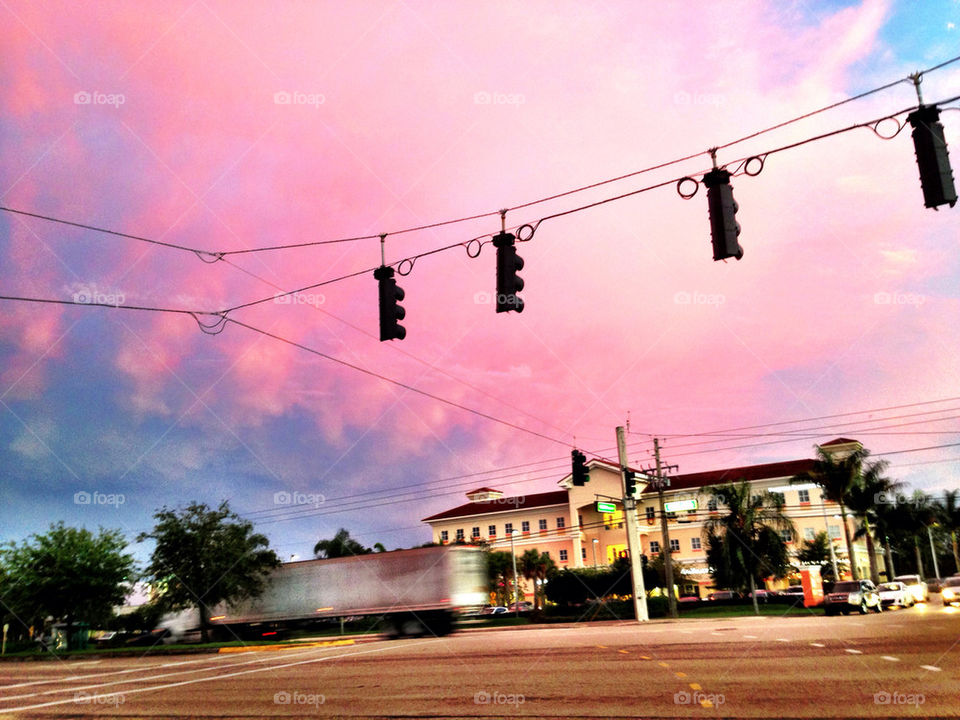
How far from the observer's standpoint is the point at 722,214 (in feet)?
33.5

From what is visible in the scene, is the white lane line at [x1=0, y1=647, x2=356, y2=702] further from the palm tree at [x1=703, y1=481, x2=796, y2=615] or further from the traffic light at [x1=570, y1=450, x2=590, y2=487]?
the palm tree at [x1=703, y1=481, x2=796, y2=615]

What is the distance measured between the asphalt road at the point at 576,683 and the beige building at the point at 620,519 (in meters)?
56.0

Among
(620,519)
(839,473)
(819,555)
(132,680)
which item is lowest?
(819,555)

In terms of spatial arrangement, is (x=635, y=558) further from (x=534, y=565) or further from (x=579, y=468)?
(x=534, y=565)

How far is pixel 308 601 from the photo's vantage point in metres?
38.9

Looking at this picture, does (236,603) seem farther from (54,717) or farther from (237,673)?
(54,717)

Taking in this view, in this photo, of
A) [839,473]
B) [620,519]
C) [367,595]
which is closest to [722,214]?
[367,595]

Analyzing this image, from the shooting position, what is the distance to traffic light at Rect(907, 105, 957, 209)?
8727mm

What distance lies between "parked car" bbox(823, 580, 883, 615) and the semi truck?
16009mm

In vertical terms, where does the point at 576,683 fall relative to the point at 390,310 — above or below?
below

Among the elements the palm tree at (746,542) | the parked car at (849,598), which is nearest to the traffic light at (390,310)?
the parked car at (849,598)

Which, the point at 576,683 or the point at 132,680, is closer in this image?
the point at 576,683

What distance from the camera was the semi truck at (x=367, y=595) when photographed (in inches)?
1339

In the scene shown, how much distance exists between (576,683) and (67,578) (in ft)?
→ 134
